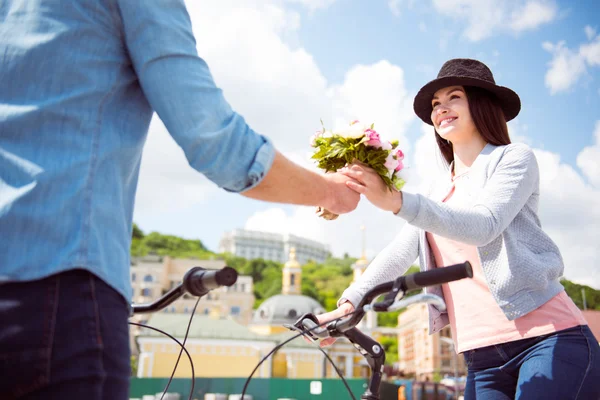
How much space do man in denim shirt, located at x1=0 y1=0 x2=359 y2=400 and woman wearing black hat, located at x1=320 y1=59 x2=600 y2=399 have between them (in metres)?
0.82

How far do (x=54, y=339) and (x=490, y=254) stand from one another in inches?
71.9

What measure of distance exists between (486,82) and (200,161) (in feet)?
5.95

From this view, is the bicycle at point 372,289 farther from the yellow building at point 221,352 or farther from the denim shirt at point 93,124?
the yellow building at point 221,352

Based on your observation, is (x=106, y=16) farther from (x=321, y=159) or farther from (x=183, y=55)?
(x=321, y=159)

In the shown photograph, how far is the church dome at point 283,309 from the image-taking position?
65.2 metres

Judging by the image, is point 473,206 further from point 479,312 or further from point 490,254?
point 479,312

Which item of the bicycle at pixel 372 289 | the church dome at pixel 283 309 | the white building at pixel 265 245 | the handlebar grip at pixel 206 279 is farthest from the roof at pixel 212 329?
the white building at pixel 265 245

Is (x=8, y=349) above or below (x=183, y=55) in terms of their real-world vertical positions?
below

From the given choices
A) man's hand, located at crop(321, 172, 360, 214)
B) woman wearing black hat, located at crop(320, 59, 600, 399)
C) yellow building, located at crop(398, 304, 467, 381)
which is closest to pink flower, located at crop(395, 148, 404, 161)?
woman wearing black hat, located at crop(320, 59, 600, 399)

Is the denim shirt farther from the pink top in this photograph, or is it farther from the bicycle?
the pink top

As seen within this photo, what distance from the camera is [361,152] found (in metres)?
2.51

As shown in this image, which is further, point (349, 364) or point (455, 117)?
point (349, 364)

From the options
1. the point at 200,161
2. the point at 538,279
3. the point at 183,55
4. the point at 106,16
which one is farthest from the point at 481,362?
the point at 106,16

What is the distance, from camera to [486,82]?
9.00 ft
